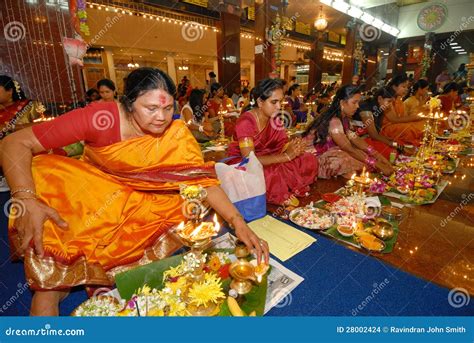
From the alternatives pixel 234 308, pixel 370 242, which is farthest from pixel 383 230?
pixel 234 308

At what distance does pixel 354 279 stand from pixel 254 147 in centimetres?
137

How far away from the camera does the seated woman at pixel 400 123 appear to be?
3857mm

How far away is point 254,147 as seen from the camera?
2.38m

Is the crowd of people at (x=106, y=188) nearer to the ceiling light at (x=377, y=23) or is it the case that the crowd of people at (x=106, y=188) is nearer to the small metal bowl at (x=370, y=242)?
the small metal bowl at (x=370, y=242)

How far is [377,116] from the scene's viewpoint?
3762 millimetres

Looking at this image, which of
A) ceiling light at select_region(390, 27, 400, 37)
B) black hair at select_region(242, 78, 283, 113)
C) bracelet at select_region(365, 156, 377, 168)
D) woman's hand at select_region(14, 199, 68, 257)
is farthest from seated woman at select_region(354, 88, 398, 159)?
ceiling light at select_region(390, 27, 400, 37)

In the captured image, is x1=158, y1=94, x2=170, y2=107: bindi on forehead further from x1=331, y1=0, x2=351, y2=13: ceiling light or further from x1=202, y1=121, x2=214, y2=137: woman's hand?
x1=331, y1=0, x2=351, y2=13: ceiling light

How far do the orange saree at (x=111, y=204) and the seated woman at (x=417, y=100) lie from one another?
4.38 m

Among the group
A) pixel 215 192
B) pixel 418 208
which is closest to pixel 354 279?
pixel 215 192

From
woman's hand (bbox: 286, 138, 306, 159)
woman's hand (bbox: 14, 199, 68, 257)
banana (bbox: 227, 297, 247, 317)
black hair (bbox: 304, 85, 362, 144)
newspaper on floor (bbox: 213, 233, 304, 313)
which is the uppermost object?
black hair (bbox: 304, 85, 362, 144)

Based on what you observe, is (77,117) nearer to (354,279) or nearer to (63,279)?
(63,279)

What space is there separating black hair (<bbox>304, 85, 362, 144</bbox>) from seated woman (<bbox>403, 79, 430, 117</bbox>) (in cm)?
233

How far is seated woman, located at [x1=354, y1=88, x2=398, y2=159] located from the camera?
3.32 m

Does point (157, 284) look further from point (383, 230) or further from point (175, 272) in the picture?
point (383, 230)
